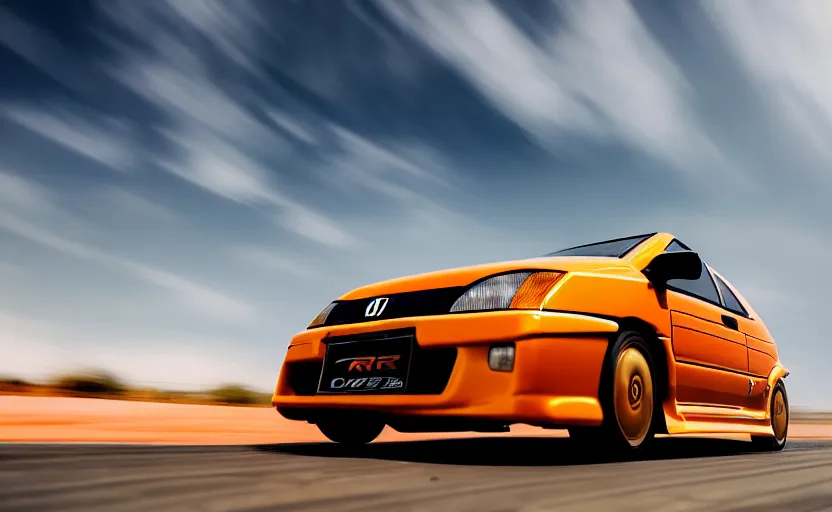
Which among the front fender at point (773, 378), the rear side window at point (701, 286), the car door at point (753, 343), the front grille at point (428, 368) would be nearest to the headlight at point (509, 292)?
the front grille at point (428, 368)

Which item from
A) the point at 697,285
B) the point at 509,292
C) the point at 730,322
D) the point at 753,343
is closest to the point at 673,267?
the point at 697,285

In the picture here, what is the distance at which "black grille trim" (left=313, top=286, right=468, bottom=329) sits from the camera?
441cm

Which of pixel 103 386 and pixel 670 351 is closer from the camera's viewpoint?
pixel 670 351

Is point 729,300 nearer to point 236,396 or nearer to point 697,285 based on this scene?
point 697,285

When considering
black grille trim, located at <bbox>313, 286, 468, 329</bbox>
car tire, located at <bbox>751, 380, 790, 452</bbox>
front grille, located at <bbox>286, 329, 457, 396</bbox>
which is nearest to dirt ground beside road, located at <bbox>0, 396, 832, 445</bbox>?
black grille trim, located at <bbox>313, 286, 468, 329</bbox>

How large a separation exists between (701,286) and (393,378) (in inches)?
108

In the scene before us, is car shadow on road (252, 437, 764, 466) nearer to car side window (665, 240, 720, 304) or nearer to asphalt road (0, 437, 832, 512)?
asphalt road (0, 437, 832, 512)

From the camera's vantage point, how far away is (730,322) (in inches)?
234

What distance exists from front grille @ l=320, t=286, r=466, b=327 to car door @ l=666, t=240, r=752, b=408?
158 cm

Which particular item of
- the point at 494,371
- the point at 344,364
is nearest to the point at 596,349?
the point at 494,371

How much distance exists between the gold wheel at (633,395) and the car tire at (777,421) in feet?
8.14

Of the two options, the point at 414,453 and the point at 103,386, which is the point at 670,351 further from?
the point at 103,386

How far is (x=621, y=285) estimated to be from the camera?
4613mm

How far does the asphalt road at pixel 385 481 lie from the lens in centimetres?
256
